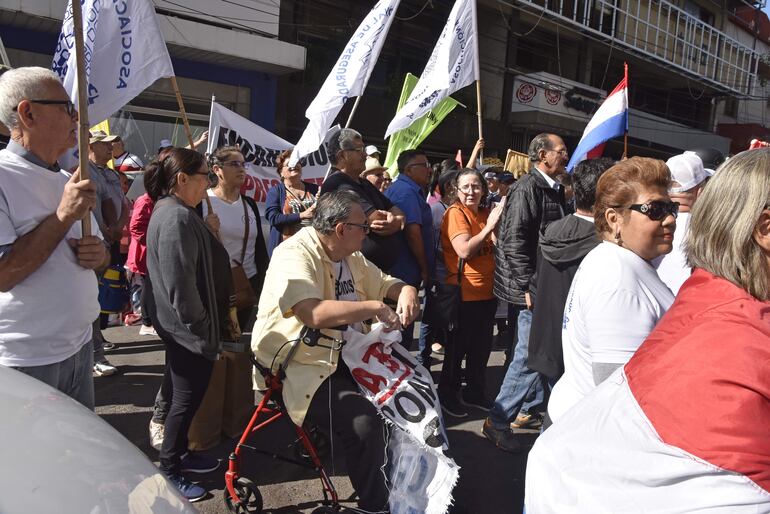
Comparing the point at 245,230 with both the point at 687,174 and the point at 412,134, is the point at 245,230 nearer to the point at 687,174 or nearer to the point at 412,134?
the point at 687,174

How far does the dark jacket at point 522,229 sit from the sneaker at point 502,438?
33.6 inches

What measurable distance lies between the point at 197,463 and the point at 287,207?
2.47 metres

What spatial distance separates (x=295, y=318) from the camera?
283 cm

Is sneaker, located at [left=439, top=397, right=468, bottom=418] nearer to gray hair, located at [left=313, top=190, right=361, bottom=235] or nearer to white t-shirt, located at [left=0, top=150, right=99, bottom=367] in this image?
gray hair, located at [left=313, top=190, right=361, bottom=235]

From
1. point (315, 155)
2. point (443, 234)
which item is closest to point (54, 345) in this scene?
point (443, 234)

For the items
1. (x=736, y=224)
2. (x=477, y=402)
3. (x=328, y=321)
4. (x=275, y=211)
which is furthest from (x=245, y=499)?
(x=275, y=211)

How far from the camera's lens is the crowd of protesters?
1.19m

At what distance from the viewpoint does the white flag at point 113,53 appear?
3.00 m

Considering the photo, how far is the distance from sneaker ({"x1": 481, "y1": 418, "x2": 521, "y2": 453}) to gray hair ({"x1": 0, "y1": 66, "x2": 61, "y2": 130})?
10.3 ft

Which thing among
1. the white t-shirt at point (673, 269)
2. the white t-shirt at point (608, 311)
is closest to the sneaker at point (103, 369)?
the white t-shirt at point (608, 311)

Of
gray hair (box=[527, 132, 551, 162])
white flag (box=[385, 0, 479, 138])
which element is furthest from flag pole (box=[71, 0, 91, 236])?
white flag (box=[385, 0, 479, 138])

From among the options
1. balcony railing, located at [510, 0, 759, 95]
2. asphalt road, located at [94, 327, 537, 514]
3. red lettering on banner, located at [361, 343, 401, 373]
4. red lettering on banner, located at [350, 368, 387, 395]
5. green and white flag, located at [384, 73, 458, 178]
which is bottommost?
asphalt road, located at [94, 327, 537, 514]

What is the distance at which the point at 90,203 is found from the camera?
2.08 metres

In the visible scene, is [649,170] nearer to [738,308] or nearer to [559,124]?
[738,308]
